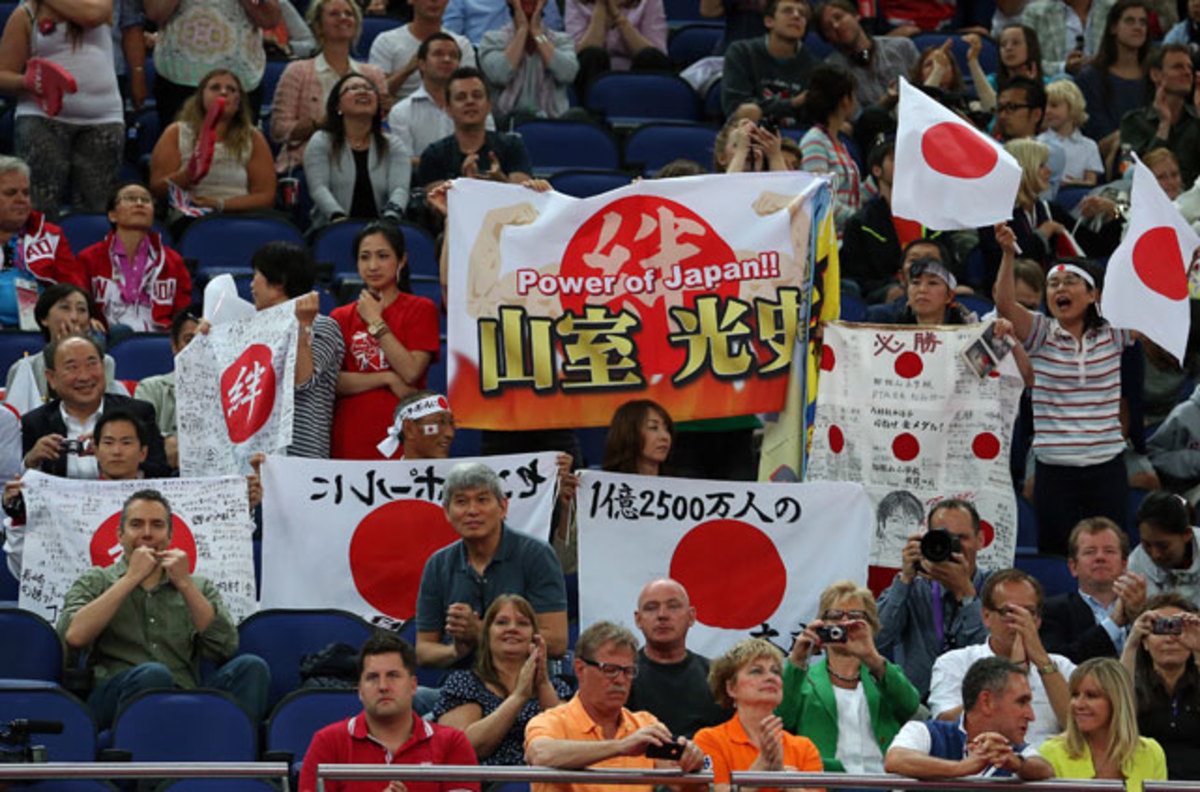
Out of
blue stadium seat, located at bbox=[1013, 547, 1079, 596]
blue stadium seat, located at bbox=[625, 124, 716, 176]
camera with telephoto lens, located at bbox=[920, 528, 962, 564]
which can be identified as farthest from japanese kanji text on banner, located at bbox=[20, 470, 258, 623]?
blue stadium seat, located at bbox=[625, 124, 716, 176]

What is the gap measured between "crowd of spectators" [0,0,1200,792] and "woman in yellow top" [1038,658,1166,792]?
0.04 ft

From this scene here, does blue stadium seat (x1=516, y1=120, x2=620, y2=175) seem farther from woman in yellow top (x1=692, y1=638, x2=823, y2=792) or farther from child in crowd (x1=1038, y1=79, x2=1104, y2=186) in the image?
woman in yellow top (x1=692, y1=638, x2=823, y2=792)

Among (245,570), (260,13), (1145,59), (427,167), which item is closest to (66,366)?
(245,570)

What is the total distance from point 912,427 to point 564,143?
4.22m

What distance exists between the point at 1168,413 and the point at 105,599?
5579 millimetres

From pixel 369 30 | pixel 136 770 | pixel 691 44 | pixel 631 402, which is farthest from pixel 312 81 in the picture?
pixel 136 770

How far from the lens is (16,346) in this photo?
11.4 m

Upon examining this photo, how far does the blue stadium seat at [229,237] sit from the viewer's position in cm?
1254

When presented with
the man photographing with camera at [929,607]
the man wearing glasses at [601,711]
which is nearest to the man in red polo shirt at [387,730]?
the man wearing glasses at [601,711]

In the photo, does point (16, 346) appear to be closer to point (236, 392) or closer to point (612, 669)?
point (236, 392)

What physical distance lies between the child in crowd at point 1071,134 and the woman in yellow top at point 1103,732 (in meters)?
6.08

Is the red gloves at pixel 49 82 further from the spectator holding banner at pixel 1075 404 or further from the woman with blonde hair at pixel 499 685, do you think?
the woman with blonde hair at pixel 499 685

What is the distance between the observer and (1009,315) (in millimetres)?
10789

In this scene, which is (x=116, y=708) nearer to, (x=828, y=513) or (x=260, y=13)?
(x=828, y=513)
